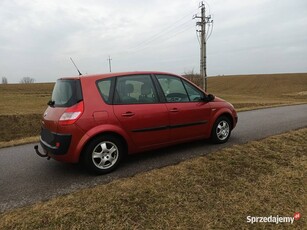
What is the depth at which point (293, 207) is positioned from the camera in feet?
10.2

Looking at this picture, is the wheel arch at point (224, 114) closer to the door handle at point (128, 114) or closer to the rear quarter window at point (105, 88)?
the door handle at point (128, 114)

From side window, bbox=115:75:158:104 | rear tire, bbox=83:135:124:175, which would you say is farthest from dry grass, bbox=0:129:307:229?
side window, bbox=115:75:158:104

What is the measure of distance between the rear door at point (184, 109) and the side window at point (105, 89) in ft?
3.37

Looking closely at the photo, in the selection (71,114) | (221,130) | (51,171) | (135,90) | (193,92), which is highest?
(135,90)

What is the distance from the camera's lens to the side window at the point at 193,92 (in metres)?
5.35

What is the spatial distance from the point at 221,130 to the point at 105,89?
279 cm

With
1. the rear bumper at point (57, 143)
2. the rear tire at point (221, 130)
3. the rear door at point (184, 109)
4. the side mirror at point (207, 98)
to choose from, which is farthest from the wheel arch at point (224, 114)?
the rear bumper at point (57, 143)

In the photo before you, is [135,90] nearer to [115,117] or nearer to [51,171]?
[115,117]

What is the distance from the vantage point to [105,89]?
4.34 metres

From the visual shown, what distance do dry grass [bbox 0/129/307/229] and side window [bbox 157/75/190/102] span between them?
127 cm

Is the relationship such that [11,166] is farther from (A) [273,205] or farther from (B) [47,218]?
(A) [273,205]

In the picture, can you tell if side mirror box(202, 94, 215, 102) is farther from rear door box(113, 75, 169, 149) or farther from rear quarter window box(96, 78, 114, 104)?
rear quarter window box(96, 78, 114, 104)

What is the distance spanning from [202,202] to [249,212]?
1.72ft

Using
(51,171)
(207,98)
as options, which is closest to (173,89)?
(207,98)
